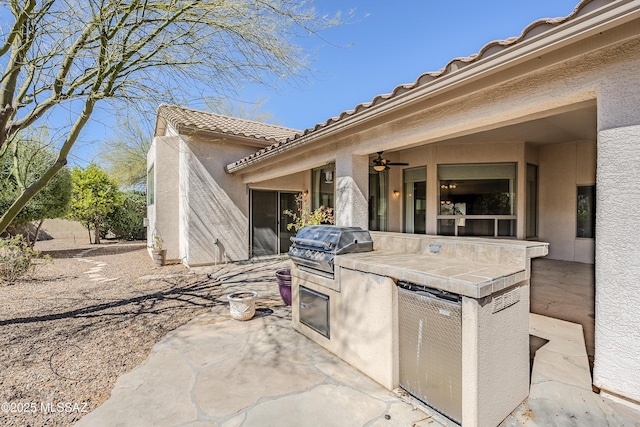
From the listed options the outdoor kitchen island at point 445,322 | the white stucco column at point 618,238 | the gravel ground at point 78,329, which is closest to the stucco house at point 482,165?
the white stucco column at point 618,238

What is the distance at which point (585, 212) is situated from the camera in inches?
398

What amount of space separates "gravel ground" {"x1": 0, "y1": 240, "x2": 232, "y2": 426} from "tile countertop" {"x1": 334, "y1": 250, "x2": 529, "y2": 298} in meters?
3.29

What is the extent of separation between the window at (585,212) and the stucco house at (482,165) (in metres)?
0.04

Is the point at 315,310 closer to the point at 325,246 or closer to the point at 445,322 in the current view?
the point at 325,246

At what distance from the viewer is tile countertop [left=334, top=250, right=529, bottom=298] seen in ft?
8.36

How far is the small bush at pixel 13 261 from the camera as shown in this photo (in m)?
8.48

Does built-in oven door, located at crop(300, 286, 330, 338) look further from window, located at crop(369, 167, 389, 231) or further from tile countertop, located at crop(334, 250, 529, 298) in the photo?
window, located at crop(369, 167, 389, 231)

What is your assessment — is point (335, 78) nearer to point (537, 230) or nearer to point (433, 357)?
point (433, 357)

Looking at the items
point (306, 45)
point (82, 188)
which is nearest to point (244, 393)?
point (306, 45)

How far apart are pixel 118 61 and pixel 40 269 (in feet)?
30.7

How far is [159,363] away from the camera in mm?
4008

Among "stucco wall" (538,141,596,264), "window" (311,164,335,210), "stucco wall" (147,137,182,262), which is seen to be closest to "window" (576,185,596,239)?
"stucco wall" (538,141,596,264)

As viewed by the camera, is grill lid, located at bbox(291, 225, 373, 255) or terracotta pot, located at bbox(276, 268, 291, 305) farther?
terracotta pot, located at bbox(276, 268, 291, 305)

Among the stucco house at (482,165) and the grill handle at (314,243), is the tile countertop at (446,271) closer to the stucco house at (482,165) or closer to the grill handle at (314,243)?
the grill handle at (314,243)
